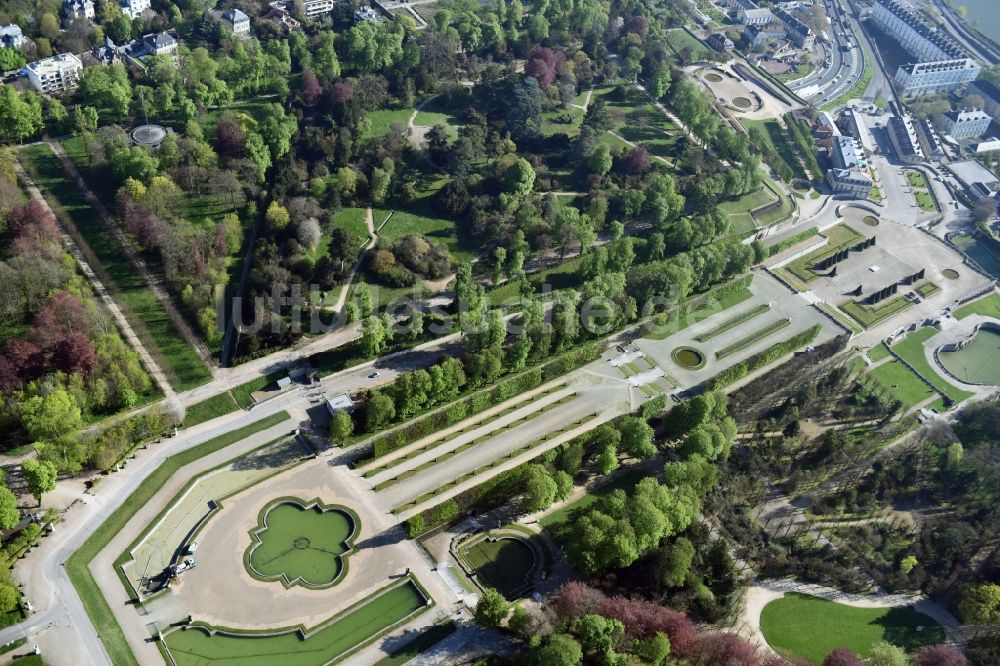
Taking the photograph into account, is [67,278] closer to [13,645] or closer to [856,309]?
[13,645]

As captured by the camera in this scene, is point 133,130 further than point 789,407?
Yes

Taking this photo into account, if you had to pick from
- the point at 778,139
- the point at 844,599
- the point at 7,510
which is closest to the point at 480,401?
the point at 844,599

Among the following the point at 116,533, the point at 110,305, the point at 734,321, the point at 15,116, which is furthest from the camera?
the point at 15,116

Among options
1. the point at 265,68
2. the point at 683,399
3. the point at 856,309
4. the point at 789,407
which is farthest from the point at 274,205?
the point at 856,309

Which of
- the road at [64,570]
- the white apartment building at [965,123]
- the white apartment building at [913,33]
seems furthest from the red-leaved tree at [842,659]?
the white apartment building at [913,33]

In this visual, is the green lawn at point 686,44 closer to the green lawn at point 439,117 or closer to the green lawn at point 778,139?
the green lawn at point 778,139

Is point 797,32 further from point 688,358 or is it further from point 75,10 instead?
point 75,10
